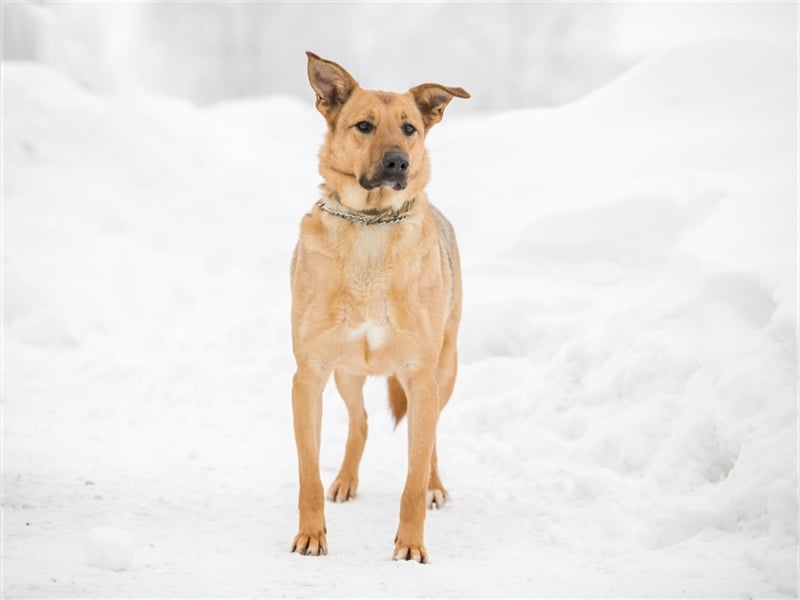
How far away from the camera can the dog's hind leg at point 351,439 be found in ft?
15.9

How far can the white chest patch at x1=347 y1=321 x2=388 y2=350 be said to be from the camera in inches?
158

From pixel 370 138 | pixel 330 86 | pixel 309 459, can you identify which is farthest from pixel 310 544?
pixel 330 86

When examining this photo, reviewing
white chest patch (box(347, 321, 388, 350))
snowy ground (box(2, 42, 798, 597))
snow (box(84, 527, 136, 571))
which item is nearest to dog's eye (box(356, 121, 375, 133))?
white chest patch (box(347, 321, 388, 350))

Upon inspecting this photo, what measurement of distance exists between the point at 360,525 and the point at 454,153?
773 cm

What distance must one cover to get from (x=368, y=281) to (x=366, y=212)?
403mm

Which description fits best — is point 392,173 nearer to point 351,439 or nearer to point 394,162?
Result: point 394,162

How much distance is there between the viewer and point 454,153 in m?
11.4

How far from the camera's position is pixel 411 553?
3.87 metres

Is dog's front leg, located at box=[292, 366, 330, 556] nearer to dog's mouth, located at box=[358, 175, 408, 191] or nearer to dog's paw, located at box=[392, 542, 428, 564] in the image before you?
dog's paw, located at box=[392, 542, 428, 564]

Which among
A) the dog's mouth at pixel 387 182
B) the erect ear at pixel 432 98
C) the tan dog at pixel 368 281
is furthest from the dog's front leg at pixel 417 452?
the erect ear at pixel 432 98

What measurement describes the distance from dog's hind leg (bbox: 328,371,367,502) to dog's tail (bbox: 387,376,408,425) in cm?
18

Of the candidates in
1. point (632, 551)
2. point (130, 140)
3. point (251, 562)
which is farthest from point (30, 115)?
point (632, 551)

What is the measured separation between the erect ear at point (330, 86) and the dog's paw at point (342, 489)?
2135 mm

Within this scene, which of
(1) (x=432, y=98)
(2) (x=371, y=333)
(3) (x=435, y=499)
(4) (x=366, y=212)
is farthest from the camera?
(3) (x=435, y=499)
